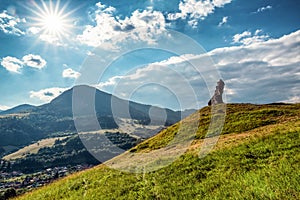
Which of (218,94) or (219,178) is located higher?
(218,94)

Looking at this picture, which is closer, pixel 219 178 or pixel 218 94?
pixel 219 178

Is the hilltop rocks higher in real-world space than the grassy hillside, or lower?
higher

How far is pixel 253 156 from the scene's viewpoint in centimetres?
2216

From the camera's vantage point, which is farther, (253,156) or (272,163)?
(253,156)

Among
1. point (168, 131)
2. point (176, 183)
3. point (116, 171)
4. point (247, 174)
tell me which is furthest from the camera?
point (168, 131)

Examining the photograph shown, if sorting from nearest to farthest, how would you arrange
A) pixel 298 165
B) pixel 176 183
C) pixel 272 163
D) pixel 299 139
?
pixel 298 165 → pixel 272 163 → pixel 176 183 → pixel 299 139

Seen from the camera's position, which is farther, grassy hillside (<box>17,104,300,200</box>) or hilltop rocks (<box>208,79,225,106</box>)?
hilltop rocks (<box>208,79,225,106</box>)

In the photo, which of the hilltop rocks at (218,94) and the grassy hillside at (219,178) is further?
the hilltop rocks at (218,94)

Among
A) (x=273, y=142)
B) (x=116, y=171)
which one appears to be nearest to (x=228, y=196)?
(x=273, y=142)

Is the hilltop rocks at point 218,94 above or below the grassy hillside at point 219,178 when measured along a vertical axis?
above

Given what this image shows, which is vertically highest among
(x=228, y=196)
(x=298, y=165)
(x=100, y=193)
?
(x=298, y=165)

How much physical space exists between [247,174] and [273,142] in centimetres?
797

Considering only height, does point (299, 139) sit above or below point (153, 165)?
above

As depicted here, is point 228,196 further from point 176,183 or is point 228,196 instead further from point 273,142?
point 273,142
